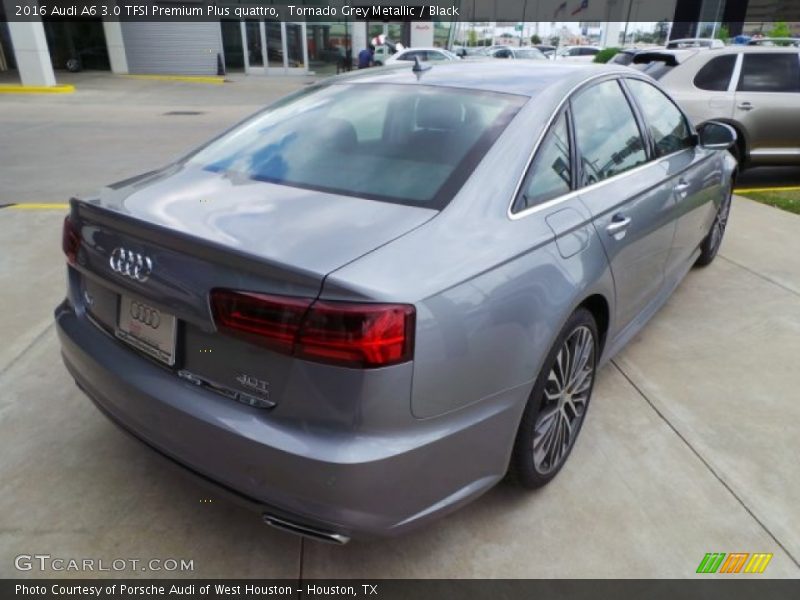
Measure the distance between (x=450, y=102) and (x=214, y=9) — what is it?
25979 millimetres

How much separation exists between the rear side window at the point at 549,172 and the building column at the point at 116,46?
2660 centimetres

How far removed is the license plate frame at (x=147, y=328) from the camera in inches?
72.4

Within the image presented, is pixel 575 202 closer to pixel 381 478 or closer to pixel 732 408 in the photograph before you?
pixel 381 478

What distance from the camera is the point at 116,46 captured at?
2450 cm

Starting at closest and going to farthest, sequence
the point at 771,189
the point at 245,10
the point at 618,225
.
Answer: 1. the point at 618,225
2. the point at 771,189
3. the point at 245,10

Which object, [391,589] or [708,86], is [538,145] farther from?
[708,86]

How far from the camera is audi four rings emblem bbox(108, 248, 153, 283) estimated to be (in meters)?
1.81

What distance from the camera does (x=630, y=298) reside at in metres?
2.86

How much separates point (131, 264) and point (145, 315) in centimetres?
16

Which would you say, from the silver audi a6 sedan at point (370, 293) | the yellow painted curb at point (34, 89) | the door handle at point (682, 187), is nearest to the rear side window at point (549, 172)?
the silver audi a6 sedan at point (370, 293)

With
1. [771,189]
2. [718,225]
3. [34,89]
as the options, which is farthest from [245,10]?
[718,225]

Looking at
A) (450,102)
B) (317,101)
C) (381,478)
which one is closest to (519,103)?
(450,102)

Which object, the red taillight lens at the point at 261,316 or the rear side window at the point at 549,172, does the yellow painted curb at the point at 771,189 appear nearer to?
the rear side window at the point at 549,172

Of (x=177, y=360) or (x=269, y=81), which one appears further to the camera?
(x=269, y=81)
